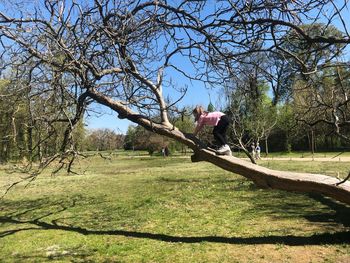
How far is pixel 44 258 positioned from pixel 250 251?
3.94 metres

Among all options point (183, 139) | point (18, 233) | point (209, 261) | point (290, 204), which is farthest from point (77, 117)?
point (290, 204)

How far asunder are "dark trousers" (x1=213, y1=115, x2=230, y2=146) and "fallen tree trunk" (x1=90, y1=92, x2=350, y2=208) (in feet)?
2.44

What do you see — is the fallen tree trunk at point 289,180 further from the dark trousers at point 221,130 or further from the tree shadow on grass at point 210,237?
the tree shadow on grass at point 210,237

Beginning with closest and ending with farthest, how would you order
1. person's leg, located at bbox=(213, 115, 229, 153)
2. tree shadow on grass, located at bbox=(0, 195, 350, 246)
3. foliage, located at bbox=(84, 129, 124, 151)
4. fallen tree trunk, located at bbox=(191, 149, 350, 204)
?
fallen tree trunk, located at bbox=(191, 149, 350, 204) < tree shadow on grass, located at bbox=(0, 195, 350, 246) < person's leg, located at bbox=(213, 115, 229, 153) < foliage, located at bbox=(84, 129, 124, 151)

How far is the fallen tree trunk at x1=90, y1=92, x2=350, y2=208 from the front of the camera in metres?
7.25

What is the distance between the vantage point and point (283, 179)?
7.48m

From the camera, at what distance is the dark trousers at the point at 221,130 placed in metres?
8.84

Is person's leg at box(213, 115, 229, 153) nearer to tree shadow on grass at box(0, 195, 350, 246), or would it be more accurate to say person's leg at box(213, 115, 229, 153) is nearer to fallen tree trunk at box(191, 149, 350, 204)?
fallen tree trunk at box(191, 149, 350, 204)

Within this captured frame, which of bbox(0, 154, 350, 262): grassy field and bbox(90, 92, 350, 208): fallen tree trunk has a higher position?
bbox(90, 92, 350, 208): fallen tree trunk

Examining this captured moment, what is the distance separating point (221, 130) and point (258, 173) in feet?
5.45

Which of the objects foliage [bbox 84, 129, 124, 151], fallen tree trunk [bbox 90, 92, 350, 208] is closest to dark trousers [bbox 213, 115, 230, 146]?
fallen tree trunk [bbox 90, 92, 350, 208]

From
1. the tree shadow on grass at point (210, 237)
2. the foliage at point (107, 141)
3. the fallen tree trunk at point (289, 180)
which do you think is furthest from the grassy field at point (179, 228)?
the fallen tree trunk at point (289, 180)

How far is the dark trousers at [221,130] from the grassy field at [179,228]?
2.04 meters

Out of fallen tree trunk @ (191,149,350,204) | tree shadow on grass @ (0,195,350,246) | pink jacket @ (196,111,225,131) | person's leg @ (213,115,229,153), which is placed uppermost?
pink jacket @ (196,111,225,131)
